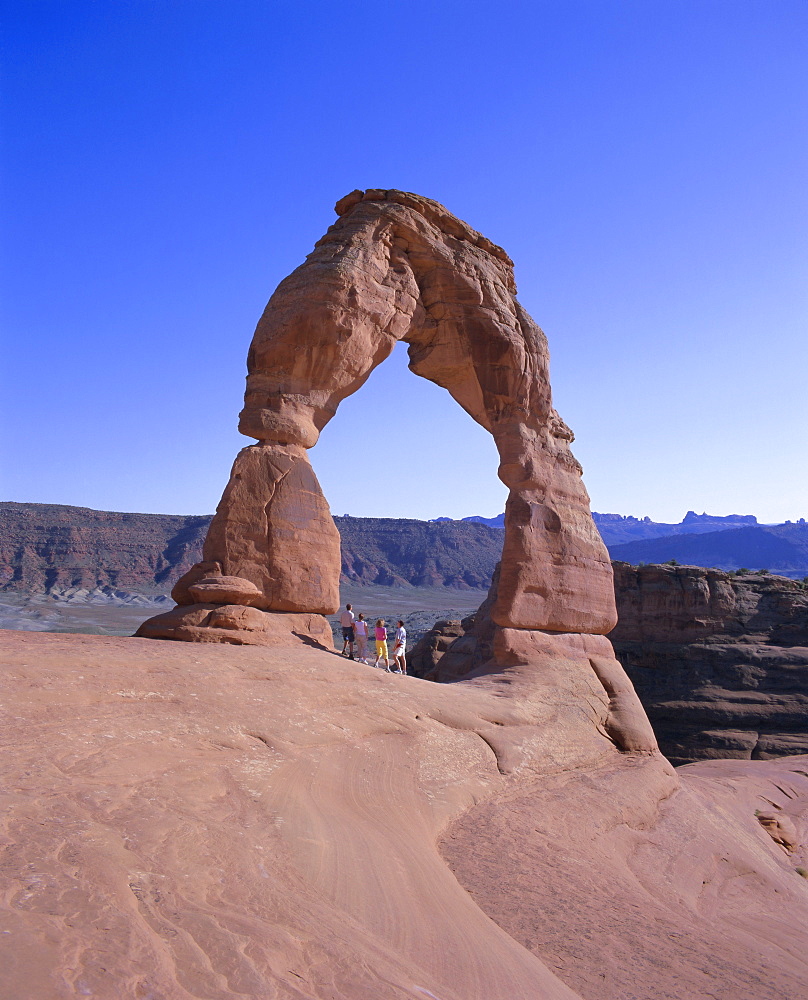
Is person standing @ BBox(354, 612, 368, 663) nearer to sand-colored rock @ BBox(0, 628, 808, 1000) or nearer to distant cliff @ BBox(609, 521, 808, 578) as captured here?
sand-colored rock @ BBox(0, 628, 808, 1000)

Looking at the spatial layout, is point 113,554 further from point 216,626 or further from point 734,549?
point 734,549

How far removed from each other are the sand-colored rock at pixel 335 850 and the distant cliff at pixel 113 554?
62217 mm

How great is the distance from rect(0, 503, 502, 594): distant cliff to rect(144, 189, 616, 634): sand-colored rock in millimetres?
58059

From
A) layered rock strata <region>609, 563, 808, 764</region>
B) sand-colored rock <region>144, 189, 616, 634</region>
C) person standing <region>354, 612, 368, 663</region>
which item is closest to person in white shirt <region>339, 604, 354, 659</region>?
person standing <region>354, 612, 368, 663</region>

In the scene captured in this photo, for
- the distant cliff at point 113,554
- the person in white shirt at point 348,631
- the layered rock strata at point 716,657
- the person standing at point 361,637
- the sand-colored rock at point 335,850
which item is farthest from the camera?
the distant cliff at point 113,554

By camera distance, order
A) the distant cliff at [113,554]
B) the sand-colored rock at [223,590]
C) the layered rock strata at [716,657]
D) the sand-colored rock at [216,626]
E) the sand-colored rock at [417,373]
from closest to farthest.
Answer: the sand-colored rock at [216,626] < the sand-colored rock at [223,590] < the sand-colored rock at [417,373] < the layered rock strata at [716,657] < the distant cliff at [113,554]

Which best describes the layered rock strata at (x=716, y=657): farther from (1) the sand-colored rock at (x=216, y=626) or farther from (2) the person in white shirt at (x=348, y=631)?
(1) the sand-colored rock at (x=216, y=626)

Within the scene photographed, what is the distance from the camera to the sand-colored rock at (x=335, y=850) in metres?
3.00

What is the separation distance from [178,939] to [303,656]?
16.0 feet

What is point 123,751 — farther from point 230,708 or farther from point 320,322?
point 320,322

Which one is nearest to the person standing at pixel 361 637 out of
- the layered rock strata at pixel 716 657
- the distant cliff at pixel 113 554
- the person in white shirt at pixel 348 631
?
the person in white shirt at pixel 348 631

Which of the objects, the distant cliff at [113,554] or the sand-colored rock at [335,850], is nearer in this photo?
the sand-colored rock at [335,850]

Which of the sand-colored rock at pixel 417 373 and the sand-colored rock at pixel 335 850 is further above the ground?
the sand-colored rock at pixel 417 373

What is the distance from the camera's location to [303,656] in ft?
25.6
